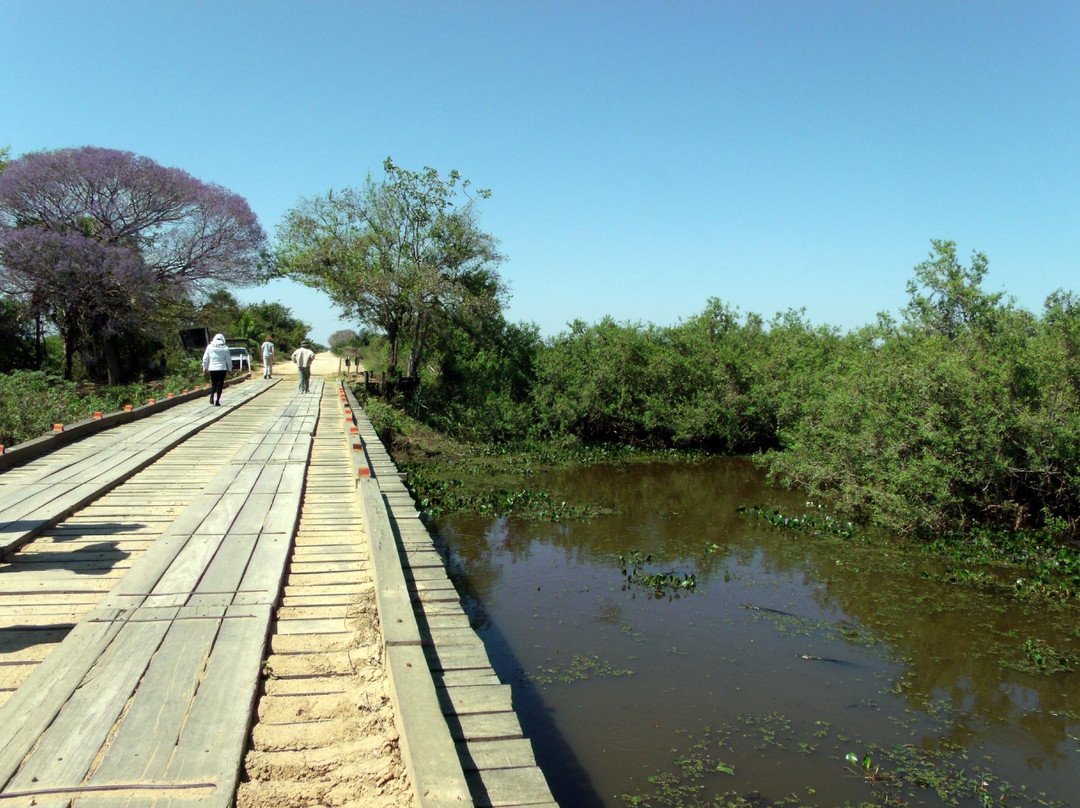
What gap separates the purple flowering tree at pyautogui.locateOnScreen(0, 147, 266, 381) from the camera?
25.4 m

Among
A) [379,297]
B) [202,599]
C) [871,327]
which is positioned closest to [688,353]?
[871,327]

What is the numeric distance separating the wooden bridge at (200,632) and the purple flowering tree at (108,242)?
20252mm

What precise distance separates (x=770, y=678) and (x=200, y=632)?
17.9 ft

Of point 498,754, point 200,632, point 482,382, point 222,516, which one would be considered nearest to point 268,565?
point 200,632

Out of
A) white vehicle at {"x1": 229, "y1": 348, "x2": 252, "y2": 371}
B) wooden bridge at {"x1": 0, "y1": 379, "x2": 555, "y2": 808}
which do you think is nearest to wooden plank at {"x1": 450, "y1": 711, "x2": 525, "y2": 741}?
wooden bridge at {"x1": 0, "y1": 379, "x2": 555, "y2": 808}

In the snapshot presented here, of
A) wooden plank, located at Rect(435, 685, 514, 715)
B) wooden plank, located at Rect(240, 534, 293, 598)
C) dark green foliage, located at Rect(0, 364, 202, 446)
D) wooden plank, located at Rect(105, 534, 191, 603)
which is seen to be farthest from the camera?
dark green foliage, located at Rect(0, 364, 202, 446)

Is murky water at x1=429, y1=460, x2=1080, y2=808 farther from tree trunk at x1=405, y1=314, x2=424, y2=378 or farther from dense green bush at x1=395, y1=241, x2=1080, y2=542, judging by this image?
tree trunk at x1=405, y1=314, x2=424, y2=378

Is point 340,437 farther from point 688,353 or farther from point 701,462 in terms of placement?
point 688,353

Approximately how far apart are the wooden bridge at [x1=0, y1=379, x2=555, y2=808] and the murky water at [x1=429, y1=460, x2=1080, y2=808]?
6.69 feet

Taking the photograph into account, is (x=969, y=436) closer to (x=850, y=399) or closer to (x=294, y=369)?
(x=850, y=399)

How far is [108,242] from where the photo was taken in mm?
27094

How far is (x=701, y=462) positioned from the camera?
2198 cm

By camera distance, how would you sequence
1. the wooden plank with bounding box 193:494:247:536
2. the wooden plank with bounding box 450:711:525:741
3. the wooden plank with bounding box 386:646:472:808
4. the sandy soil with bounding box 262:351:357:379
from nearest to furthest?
1. the wooden plank with bounding box 386:646:472:808
2. the wooden plank with bounding box 450:711:525:741
3. the wooden plank with bounding box 193:494:247:536
4. the sandy soil with bounding box 262:351:357:379

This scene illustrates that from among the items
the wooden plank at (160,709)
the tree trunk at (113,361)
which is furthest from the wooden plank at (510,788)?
the tree trunk at (113,361)
